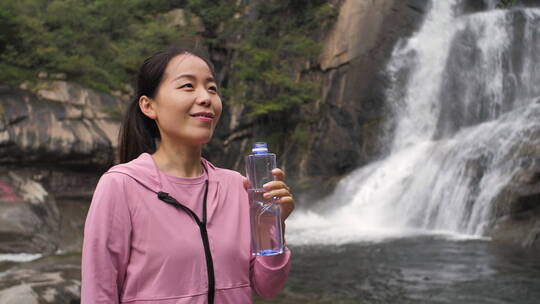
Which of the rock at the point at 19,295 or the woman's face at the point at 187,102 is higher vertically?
the woman's face at the point at 187,102

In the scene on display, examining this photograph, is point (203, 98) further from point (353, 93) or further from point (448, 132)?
point (353, 93)

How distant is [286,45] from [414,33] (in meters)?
4.28

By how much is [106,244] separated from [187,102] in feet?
1.70

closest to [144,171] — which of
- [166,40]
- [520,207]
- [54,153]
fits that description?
[520,207]

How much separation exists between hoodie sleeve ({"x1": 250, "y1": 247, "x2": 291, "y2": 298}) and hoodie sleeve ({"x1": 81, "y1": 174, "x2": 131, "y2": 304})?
0.43 m

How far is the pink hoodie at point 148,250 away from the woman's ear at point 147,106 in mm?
239

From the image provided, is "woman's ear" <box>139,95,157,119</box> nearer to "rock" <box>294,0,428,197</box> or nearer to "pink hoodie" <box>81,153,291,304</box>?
"pink hoodie" <box>81,153,291,304</box>

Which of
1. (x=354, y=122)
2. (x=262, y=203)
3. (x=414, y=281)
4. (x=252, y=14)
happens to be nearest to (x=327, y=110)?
(x=354, y=122)

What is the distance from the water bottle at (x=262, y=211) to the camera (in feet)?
5.86

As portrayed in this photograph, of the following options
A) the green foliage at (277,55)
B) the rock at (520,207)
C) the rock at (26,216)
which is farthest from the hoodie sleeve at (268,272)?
the green foliage at (277,55)

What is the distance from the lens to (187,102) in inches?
70.9

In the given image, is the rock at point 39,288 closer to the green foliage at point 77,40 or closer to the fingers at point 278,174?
the fingers at point 278,174

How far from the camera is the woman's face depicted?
5.91ft

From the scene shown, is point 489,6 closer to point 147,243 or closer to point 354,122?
point 354,122
